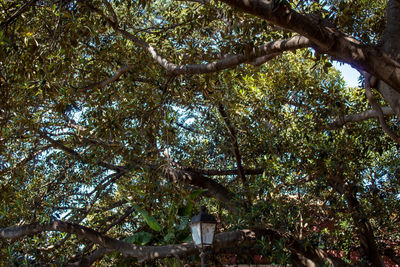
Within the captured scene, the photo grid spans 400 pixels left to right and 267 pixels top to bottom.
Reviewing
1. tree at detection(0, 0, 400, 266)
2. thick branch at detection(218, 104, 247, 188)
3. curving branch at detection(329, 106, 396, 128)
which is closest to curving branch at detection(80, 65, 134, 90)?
tree at detection(0, 0, 400, 266)

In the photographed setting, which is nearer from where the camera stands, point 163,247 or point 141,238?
point 163,247

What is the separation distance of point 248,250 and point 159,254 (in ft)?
5.72

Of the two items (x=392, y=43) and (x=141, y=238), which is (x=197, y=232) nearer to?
(x=392, y=43)

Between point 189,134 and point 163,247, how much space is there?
398cm

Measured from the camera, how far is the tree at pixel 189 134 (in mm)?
5078

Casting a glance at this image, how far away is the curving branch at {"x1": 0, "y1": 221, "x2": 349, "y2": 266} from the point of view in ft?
19.1

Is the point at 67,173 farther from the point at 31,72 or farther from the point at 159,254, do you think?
the point at 31,72

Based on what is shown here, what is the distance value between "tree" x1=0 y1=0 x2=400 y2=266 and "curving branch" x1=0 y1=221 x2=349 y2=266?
0.9 inches

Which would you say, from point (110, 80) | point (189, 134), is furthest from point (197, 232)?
point (189, 134)

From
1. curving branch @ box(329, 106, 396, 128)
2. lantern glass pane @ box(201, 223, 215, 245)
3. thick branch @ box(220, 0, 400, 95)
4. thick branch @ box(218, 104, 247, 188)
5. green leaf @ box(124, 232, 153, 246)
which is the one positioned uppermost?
thick branch @ box(218, 104, 247, 188)

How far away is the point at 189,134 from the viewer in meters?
9.77

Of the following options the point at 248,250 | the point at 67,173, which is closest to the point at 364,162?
the point at 248,250

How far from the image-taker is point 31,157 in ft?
23.9

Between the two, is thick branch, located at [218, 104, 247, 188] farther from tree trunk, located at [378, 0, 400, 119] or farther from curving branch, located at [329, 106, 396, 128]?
tree trunk, located at [378, 0, 400, 119]
